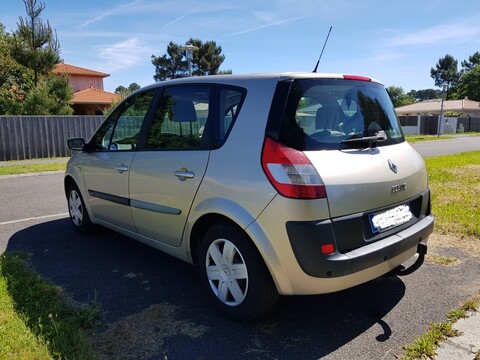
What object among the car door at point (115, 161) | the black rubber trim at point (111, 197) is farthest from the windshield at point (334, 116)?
the black rubber trim at point (111, 197)

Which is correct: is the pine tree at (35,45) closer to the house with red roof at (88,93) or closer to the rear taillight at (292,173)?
the house with red roof at (88,93)

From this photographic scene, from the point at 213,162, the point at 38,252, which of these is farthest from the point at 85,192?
the point at 213,162

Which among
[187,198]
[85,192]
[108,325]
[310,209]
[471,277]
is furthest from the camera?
[85,192]

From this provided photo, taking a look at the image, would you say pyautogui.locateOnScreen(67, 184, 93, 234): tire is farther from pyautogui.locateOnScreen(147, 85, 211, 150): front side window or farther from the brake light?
the brake light

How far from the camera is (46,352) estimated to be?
2.59 metres

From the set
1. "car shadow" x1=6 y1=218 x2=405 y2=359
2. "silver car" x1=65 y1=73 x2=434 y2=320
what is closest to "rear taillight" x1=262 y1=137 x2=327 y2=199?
"silver car" x1=65 y1=73 x2=434 y2=320

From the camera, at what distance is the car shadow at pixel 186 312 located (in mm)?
2723

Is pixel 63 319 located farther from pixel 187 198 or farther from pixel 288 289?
pixel 288 289

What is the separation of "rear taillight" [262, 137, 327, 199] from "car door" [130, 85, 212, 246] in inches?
25.8

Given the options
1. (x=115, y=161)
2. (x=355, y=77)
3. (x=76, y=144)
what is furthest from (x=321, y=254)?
(x=76, y=144)

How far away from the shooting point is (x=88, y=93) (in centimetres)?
3497

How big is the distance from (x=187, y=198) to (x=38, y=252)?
2.43 m

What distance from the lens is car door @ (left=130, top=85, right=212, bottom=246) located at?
10.8 ft

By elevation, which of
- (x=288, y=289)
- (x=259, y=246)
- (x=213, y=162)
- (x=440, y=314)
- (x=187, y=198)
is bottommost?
(x=440, y=314)
